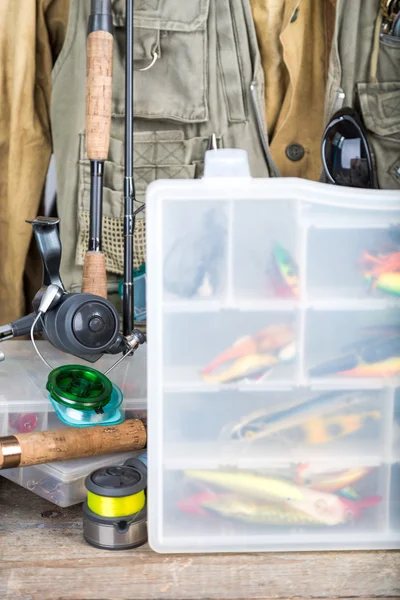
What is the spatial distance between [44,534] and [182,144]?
89cm

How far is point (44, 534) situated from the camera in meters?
0.92

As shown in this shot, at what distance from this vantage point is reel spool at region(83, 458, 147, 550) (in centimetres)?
87

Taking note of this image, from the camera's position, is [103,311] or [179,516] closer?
[179,516]

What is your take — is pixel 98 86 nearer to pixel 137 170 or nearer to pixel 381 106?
pixel 137 170

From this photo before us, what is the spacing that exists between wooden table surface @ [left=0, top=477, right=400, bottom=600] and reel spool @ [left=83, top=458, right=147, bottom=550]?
0.01 metres

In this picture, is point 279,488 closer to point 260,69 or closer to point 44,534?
point 44,534

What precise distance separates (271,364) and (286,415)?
0.06 meters

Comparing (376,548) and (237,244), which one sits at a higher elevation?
(237,244)

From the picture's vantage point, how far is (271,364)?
85 centimetres

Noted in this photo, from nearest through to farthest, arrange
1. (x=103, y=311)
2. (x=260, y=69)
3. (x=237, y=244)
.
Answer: (x=237, y=244) < (x=103, y=311) < (x=260, y=69)

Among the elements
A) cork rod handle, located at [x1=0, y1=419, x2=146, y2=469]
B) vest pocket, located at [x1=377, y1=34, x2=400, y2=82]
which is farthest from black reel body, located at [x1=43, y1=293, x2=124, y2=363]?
vest pocket, located at [x1=377, y1=34, x2=400, y2=82]

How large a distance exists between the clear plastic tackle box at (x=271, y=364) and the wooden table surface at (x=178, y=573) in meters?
0.02

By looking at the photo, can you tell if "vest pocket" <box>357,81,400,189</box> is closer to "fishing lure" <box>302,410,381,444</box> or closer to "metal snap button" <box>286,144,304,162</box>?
"metal snap button" <box>286,144,304,162</box>

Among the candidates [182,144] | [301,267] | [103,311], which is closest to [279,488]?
[301,267]
